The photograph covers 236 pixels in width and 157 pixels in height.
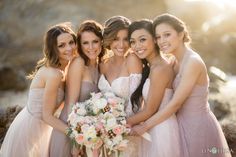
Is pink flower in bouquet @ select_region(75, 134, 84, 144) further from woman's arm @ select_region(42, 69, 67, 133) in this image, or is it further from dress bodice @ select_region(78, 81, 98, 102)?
dress bodice @ select_region(78, 81, 98, 102)

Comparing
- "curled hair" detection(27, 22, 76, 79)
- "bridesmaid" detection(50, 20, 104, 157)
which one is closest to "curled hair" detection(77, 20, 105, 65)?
"bridesmaid" detection(50, 20, 104, 157)

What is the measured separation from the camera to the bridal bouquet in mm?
4473

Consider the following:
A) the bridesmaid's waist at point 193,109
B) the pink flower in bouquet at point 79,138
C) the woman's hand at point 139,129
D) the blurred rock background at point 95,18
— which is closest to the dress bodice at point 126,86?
the woman's hand at point 139,129

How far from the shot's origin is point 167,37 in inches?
190

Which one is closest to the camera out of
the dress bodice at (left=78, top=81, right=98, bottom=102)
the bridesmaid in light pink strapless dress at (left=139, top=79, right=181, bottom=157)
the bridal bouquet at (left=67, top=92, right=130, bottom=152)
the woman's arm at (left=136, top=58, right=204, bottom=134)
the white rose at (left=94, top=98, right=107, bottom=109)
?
the bridal bouquet at (left=67, top=92, right=130, bottom=152)

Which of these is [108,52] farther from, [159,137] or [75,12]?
[75,12]

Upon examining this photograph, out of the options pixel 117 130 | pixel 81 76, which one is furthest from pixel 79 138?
pixel 81 76

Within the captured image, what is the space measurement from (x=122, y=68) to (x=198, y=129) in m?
1.21

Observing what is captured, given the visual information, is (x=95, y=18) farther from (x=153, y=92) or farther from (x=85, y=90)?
(x=153, y=92)

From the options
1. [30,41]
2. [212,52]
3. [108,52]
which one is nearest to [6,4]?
[30,41]

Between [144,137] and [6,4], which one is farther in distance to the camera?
[6,4]

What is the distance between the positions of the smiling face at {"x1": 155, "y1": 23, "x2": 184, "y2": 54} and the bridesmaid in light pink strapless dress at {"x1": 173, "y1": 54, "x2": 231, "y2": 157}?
0.22 m

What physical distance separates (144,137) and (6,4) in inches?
809

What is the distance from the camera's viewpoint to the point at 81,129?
4.51 m
